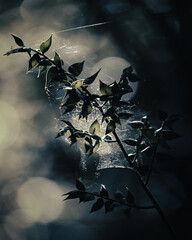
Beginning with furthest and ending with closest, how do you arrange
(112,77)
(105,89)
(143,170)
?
(112,77) < (143,170) < (105,89)

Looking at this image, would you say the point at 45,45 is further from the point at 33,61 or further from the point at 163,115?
the point at 163,115

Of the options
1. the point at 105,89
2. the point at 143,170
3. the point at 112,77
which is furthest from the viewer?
the point at 112,77

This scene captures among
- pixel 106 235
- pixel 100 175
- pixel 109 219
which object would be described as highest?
pixel 100 175

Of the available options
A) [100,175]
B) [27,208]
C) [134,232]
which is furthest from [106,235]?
[27,208]

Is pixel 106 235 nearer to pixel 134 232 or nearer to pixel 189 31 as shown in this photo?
pixel 134 232

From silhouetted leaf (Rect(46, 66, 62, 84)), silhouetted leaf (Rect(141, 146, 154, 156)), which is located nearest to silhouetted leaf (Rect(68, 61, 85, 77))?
silhouetted leaf (Rect(46, 66, 62, 84))

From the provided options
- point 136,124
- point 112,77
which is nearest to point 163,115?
point 136,124

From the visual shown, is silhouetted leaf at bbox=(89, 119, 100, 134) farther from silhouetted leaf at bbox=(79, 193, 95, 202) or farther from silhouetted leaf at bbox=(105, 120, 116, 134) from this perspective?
silhouetted leaf at bbox=(79, 193, 95, 202)

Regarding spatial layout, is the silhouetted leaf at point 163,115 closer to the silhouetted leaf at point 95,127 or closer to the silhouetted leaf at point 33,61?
the silhouetted leaf at point 95,127

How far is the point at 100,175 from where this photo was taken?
3.40 m

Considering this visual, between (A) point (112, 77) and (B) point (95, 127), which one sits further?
(A) point (112, 77)

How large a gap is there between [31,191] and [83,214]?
11.6ft

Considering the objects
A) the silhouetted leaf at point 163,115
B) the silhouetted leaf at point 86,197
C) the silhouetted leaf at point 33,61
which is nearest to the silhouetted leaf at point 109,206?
the silhouetted leaf at point 86,197

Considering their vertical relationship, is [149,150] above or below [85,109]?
below
